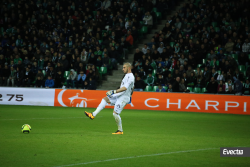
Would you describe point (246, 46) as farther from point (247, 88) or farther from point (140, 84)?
point (140, 84)

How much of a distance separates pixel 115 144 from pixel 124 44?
17217 millimetres

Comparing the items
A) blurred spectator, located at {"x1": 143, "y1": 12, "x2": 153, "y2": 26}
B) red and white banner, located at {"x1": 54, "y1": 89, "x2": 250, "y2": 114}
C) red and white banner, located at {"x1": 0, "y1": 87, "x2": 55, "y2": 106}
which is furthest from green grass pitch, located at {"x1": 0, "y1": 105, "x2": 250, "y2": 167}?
blurred spectator, located at {"x1": 143, "y1": 12, "x2": 153, "y2": 26}

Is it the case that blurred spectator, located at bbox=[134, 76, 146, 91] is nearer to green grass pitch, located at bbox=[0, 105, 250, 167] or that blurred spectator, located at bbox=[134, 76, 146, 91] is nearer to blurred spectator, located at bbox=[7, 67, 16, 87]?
blurred spectator, located at bbox=[7, 67, 16, 87]

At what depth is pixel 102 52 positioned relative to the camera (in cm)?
2486

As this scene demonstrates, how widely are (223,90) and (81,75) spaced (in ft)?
27.8

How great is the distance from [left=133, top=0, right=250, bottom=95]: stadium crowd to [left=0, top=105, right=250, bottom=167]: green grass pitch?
302 inches

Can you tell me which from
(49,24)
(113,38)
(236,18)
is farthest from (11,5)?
(236,18)

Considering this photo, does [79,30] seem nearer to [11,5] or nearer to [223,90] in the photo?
[11,5]

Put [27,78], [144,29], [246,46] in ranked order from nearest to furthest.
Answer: [246,46], [27,78], [144,29]

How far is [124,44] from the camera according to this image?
25.5 meters

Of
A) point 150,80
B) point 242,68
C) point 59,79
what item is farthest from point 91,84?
point 242,68

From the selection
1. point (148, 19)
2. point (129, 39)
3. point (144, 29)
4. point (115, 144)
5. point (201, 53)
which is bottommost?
point (115, 144)

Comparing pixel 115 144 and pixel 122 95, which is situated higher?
pixel 122 95

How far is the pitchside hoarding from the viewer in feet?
63.0
